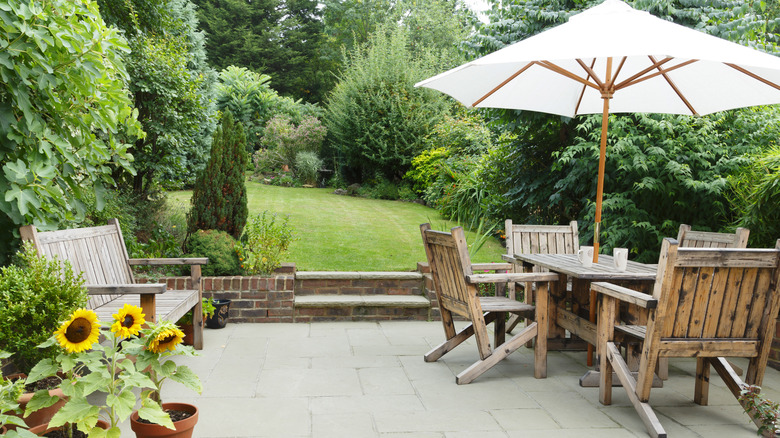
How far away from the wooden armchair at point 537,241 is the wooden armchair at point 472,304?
2.40ft

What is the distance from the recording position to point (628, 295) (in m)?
3.05

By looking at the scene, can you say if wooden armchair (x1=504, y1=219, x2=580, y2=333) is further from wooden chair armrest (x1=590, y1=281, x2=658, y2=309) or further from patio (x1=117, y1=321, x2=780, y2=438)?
wooden chair armrest (x1=590, y1=281, x2=658, y2=309)

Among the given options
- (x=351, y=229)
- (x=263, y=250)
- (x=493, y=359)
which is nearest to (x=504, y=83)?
(x=493, y=359)

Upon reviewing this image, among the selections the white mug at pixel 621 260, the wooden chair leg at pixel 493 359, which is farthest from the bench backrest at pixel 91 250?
the white mug at pixel 621 260

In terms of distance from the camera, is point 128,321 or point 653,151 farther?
point 653,151

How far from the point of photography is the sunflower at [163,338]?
2213 mm

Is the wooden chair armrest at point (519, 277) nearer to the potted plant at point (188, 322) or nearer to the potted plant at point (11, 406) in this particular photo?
the potted plant at point (188, 322)

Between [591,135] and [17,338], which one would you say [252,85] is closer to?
[591,135]

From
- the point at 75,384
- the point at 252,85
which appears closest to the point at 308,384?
the point at 75,384

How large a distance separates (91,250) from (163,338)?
1982 millimetres

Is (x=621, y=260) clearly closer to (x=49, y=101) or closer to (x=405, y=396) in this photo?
(x=405, y=396)

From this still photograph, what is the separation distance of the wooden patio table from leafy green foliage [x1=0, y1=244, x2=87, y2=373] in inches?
114

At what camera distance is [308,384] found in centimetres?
370

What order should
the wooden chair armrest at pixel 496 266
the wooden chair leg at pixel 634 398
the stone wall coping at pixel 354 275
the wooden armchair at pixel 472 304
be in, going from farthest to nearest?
the stone wall coping at pixel 354 275, the wooden chair armrest at pixel 496 266, the wooden armchair at pixel 472 304, the wooden chair leg at pixel 634 398
